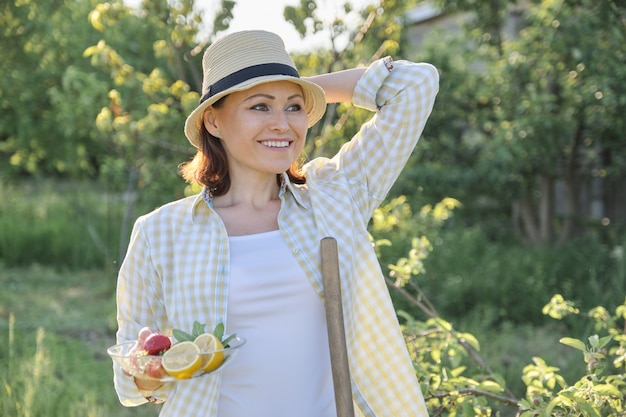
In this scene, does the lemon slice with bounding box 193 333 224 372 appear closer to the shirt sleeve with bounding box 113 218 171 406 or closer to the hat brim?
the shirt sleeve with bounding box 113 218 171 406

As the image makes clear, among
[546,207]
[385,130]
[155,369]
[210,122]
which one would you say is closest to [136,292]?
[155,369]

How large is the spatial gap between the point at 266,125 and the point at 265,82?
0.33ft

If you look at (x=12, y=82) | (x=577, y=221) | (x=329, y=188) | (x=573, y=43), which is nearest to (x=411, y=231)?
(x=573, y=43)

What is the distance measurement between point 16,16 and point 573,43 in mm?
3884

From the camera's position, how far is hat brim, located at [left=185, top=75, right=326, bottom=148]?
197cm

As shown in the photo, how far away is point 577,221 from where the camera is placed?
815 centimetres

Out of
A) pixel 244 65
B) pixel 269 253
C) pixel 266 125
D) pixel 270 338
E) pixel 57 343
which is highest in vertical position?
pixel 244 65

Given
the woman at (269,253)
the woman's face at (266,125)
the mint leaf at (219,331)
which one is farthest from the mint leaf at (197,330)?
the woman's face at (266,125)

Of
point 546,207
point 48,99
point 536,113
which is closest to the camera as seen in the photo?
point 536,113

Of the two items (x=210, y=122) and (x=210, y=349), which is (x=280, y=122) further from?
(x=210, y=349)

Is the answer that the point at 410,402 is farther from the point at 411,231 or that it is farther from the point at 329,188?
the point at 411,231

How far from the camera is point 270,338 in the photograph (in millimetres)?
1935

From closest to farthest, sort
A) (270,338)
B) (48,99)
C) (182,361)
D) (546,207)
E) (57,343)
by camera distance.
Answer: (182,361)
(270,338)
(57,343)
(546,207)
(48,99)

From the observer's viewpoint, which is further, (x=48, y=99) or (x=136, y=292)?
(x=48, y=99)
